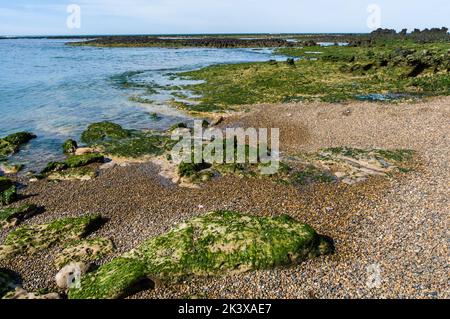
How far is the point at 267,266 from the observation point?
10.9 meters

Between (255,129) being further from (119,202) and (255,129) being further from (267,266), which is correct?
(267,266)

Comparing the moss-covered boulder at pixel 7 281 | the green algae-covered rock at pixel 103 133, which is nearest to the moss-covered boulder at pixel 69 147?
the green algae-covered rock at pixel 103 133

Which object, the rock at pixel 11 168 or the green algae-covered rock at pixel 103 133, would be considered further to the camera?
the green algae-covered rock at pixel 103 133

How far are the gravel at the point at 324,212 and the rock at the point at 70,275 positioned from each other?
64cm

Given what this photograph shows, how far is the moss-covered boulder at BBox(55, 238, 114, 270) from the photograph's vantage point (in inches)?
475

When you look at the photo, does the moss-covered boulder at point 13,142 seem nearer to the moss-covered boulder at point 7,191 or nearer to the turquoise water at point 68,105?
the turquoise water at point 68,105

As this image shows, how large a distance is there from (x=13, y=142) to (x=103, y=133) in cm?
634

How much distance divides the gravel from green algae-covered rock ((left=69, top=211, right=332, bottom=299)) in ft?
1.28

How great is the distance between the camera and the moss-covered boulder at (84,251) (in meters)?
12.1

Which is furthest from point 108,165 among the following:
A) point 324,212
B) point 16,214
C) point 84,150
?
point 324,212

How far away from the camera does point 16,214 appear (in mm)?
15336

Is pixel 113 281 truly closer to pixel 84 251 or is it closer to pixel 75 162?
pixel 84 251

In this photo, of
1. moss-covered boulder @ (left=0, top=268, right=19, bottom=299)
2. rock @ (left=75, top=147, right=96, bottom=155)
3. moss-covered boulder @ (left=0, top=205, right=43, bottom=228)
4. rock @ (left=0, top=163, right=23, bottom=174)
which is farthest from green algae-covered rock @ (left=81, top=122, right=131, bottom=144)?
moss-covered boulder @ (left=0, top=268, right=19, bottom=299)
